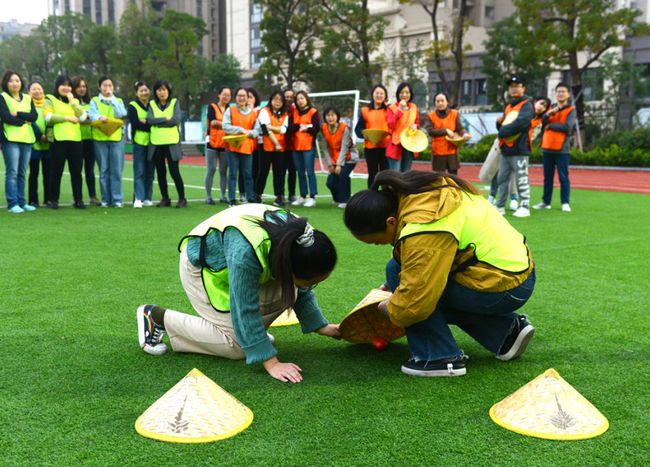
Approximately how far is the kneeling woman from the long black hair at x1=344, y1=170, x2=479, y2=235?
0.48ft

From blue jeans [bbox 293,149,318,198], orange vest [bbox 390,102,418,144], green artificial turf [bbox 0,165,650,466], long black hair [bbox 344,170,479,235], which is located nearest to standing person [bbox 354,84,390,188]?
orange vest [bbox 390,102,418,144]

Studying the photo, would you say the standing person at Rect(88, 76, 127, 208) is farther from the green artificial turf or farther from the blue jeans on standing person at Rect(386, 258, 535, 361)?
the blue jeans on standing person at Rect(386, 258, 535, 361)

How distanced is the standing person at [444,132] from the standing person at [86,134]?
4.59 meters

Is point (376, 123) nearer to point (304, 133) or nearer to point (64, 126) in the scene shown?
point (304, 133)

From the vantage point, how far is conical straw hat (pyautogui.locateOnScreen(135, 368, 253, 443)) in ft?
7.77

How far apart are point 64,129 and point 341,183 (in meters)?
3.81

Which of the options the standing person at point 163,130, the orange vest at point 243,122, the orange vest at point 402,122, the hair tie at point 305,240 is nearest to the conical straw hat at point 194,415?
the hair tie at point 305,240

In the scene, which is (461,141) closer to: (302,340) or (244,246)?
(302,340)

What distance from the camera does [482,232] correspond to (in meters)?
2.83

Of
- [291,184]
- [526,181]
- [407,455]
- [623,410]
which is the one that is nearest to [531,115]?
[526,181]

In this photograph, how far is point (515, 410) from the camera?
249 centimetres

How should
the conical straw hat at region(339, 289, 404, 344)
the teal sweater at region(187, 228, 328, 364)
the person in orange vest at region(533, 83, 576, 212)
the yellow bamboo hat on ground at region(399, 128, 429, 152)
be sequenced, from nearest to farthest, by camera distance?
the teal sweater at region(187, 228, 328, 364) < the conical straw hat at region(339, 289, 404, 344) < the yellow bamboo hat on ground at region(399, 128, 429, 152) < the person in orange vest at region(533, 83, 576, 212)

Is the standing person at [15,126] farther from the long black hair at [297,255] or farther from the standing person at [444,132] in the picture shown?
the long black hair at [297,255]

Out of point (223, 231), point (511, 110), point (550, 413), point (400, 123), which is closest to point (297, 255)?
point (223, 231)
